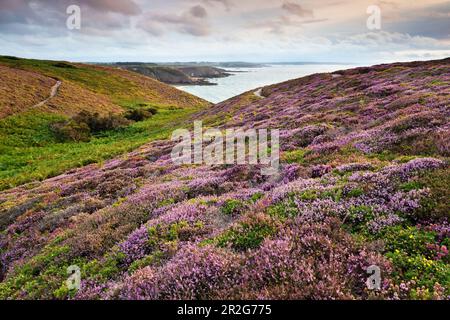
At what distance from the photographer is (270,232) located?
7.90 meters

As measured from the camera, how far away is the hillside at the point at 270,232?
610cm

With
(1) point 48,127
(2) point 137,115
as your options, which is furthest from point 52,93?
(1) point 48,127

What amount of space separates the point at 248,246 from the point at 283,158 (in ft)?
27.8

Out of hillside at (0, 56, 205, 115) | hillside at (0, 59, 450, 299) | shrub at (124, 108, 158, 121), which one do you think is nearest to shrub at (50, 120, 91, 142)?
hillside at (0, 56, 205, 115)

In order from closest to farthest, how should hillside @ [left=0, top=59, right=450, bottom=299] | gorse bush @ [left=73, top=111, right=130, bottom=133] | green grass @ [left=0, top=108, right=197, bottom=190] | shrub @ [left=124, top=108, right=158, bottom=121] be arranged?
hillside @ [left=0, top=59, right=450, bottom=299], green grass @ [left=0, top=108, right=197, bottom=190], gorse bush @ [left=73, top=111, right=130, bottom=133], shrub @ [left=124, top=108, right=158, bottom=121]

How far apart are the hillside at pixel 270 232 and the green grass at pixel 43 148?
1716 cm

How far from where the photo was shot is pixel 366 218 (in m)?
7.86

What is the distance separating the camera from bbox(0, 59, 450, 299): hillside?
6.10m

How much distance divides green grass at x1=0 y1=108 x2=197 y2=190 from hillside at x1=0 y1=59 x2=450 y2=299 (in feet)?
56.3

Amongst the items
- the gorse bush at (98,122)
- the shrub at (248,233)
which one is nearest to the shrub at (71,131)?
the gorse bush at (98,122)

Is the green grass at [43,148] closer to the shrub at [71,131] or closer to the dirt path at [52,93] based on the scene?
the shrub at [71,131]

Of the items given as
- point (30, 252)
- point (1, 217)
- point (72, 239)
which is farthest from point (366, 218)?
point (1, 217)

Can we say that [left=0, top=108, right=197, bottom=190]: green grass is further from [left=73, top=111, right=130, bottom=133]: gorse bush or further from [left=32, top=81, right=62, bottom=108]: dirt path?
[left=32, top=81, right=62, bottom=108]: dirt path
